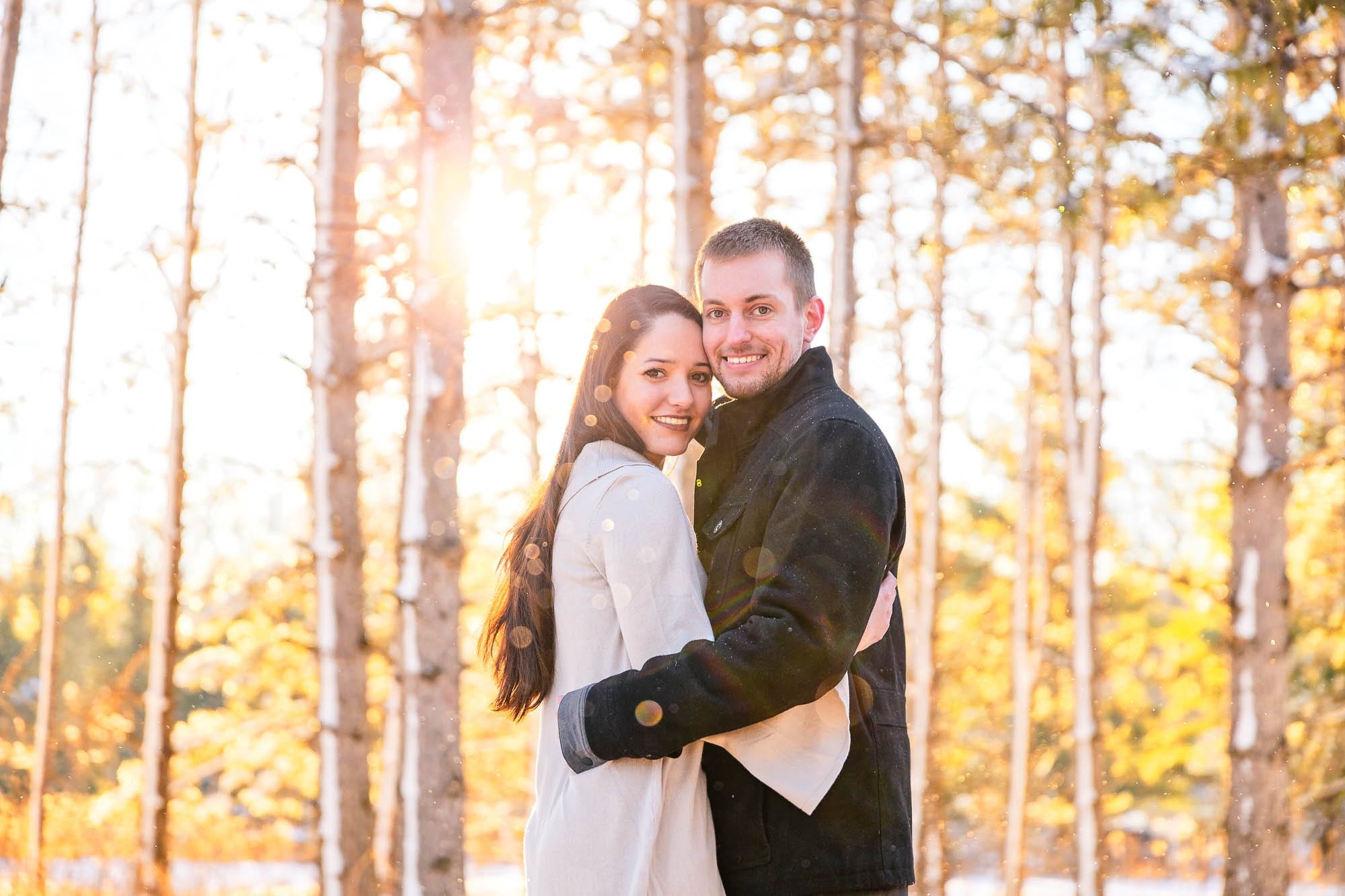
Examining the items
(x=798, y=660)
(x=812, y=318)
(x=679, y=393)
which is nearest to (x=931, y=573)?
(x=812, y=318)

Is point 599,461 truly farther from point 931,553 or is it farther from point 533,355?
point 931,553

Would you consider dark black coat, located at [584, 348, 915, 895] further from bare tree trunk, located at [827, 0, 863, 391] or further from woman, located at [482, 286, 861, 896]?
bare tree trunk, located at [827, 0, 863, 391]

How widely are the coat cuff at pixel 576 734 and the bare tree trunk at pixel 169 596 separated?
8.00 m

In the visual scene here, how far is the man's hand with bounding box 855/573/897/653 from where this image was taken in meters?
2.76

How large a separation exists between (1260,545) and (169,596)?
8.27m

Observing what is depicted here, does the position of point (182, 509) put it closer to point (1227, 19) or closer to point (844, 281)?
point (844, 281)

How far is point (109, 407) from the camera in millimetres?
11188

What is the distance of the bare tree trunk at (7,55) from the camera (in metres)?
7.21

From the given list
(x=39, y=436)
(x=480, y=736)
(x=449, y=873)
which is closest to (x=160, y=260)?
(x=39, y=436)

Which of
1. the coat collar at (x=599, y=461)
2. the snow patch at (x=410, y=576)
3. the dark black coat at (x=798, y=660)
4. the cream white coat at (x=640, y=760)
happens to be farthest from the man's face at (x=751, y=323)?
the snow patch at (x=410, y=576)

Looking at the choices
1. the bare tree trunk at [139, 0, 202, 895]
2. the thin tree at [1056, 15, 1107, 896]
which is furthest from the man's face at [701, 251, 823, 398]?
the bare tree trunk at [139, 0, 202, 895]

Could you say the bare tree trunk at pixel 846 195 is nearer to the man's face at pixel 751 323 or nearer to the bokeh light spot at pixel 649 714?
the man's face at pixel 751 323

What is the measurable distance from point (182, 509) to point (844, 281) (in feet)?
20.2

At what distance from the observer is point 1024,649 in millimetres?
13898
